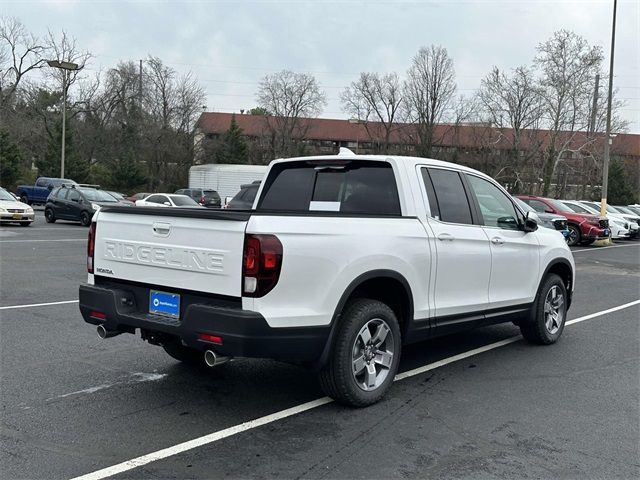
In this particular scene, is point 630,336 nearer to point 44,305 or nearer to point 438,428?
point 438,428

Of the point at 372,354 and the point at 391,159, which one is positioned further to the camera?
the point at 391,159

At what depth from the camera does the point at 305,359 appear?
4207 mm

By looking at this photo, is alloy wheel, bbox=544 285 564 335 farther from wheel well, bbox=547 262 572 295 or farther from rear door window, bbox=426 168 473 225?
rear door window, bbox=426 168 473 225

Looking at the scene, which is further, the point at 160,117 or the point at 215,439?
the point at 160,117

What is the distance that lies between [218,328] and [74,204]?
23.5m

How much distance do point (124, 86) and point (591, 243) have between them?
5600 centimetres

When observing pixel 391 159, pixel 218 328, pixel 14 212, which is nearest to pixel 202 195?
pixel 14 212

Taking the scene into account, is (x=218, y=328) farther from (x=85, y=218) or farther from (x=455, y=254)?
(x=85, y=218)

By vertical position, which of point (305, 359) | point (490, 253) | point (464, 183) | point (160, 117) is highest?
point (160, 117)

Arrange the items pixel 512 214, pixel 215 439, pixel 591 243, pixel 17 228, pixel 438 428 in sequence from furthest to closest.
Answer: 1. pixel 591 243
2. pixel 17 228
3. pixel 512 214
4. pixel 438 428
5. pixel 215 439

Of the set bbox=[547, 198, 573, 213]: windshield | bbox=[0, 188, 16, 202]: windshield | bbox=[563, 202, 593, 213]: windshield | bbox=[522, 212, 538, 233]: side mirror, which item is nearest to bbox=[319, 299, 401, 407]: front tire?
bbox=[522, 212, 538, 233]: side mirror

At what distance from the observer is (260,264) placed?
3.88 metres

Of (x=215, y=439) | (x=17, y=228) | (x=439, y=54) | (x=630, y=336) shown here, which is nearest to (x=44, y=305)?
(x=215, y=439)

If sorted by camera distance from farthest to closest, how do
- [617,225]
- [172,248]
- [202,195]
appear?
1. [202,195]
2. [617,225]
3. [172,248]
